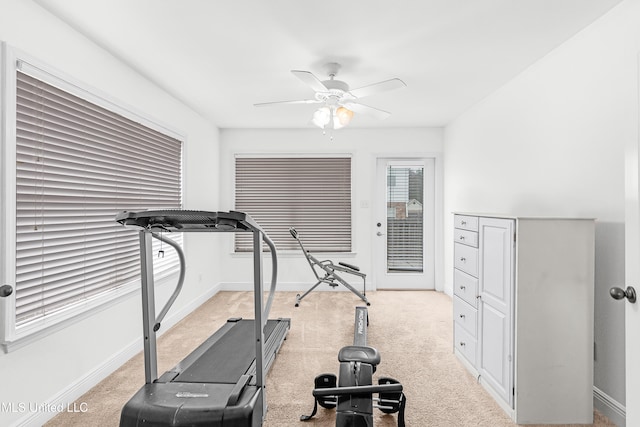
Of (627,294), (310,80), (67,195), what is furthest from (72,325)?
(627,294)

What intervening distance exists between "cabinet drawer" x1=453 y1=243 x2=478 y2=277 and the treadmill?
1582 millimetres

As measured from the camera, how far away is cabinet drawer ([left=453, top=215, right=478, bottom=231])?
8.66 feet

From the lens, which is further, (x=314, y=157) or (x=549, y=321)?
(x=314, y=157)

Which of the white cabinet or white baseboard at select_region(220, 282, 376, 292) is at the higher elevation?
the white cabinet

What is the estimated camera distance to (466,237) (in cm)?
279

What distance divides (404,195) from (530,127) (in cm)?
246

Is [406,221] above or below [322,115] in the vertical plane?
below

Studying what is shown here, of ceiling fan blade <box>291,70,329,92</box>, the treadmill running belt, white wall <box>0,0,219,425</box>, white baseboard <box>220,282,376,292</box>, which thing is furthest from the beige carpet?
ceiling fan blade <box>291,70,329,92</box>

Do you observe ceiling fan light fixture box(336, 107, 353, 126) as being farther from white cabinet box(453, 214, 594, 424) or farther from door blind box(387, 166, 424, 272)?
door blind box(387, 166, 424, 272)

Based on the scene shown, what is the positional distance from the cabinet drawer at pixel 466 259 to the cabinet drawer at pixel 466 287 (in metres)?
0.05

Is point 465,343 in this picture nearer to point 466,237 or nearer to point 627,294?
point 466,237

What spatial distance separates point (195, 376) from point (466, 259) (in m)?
2.20

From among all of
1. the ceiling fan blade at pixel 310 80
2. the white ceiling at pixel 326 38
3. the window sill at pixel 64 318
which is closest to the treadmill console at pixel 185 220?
the window sill at pixel 64 318

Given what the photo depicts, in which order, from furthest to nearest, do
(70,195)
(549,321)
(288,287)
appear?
(288,287) → (70,195) → (549,321)
